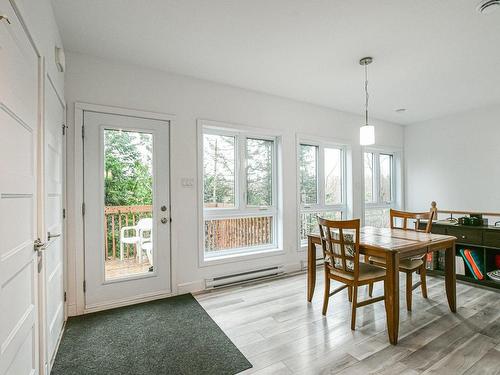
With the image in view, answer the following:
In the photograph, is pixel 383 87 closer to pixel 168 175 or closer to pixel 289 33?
pixel 289 33

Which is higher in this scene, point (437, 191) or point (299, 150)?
point (299, 150)

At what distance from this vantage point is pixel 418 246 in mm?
2344

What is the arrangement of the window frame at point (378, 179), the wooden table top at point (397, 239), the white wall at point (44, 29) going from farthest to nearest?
the window frame at point (378, 179)
the wooden table top at point (397, 239)
the white wall at point (44, 29)

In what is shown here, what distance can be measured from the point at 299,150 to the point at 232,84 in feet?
4.74

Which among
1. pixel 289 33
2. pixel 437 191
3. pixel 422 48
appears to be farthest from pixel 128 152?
pixel 437 191

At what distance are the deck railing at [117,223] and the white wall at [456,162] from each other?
522cm

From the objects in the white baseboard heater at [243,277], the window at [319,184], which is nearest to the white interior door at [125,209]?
the white baseboard heater at [243,277]

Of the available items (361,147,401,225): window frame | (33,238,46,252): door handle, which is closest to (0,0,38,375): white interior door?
(33,238,46,252): door handle

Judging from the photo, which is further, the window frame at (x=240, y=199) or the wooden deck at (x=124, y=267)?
the window frame at (x=240, y=199)

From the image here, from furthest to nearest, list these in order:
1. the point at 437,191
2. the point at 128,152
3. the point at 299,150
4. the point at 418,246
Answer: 1. the point at 437,191
2. the point at 299,150
3. the point at 128,152
4. the point at 418,246

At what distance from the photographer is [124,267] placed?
9.46 feet

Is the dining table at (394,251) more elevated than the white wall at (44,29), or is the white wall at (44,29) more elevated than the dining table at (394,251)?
the white wall at (44,29)

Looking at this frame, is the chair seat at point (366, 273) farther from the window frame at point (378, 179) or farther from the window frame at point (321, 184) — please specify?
the window frame at point (378, 179)

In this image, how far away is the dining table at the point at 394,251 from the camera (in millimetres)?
2131
